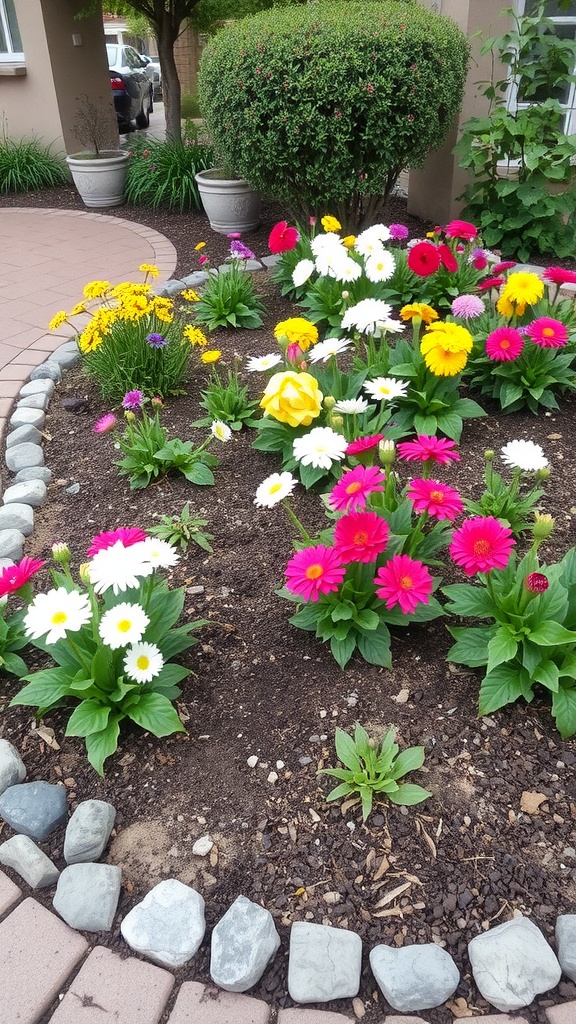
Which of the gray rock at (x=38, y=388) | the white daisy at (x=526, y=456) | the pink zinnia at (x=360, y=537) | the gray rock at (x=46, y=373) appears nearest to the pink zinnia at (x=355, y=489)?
the pink zinnia at (x=360, y=537)

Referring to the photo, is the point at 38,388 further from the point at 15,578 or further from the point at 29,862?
the point at 29,862

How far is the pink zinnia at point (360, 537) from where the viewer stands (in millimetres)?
1602

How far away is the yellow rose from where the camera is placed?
211 cm

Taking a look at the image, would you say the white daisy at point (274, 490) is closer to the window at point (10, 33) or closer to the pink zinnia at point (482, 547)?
the pink zinnia at point (482, 547)

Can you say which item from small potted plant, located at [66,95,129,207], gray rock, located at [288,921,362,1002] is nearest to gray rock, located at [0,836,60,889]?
gray rock, located at [288,921,362,1002]

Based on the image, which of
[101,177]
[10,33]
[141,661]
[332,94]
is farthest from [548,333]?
[10,33]

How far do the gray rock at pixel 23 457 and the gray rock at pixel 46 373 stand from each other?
0.71 meters

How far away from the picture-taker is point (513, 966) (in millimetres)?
1347

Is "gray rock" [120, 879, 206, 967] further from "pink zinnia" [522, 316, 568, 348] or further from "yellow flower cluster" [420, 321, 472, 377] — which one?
"pink zinnia" [522, 316, 568, 348]

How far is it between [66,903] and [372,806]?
26.2 inches

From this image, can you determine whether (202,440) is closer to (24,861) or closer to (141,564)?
(141,564)

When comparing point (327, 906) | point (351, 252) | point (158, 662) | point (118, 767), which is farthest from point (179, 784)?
point (351, 252)

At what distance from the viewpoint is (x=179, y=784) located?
1709mm

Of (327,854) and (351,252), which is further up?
(351,252)
